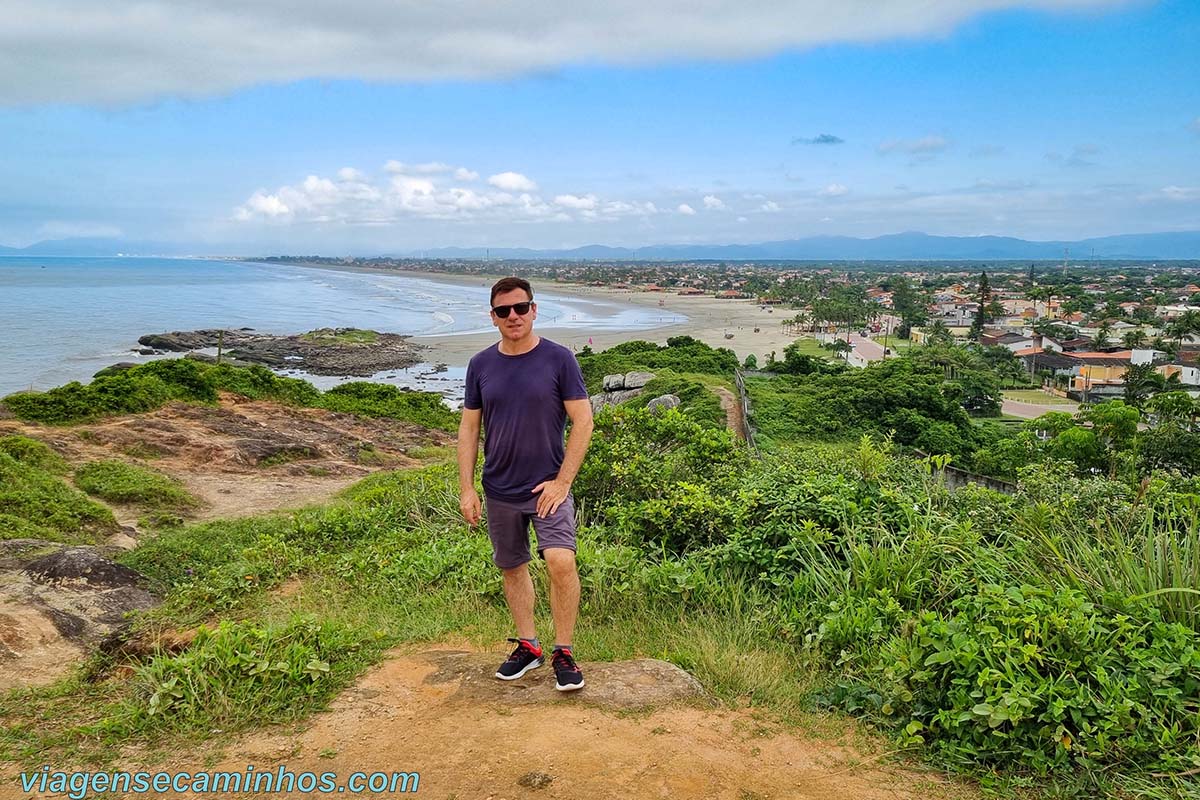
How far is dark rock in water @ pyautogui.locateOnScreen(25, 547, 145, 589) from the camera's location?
19.6 feet

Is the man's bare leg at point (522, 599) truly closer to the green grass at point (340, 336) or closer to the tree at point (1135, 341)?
the green grass at point (340, 336)

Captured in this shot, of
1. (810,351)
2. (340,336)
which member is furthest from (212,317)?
(810,351)

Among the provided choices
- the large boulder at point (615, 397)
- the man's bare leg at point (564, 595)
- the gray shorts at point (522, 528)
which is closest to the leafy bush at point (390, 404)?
the large boulder at point (615, 397)

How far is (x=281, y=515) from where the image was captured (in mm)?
10836

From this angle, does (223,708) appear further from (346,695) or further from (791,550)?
(791,550)

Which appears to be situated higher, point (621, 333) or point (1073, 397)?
point (621, 333)

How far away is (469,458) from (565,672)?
1040 mm

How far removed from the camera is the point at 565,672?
334 centimetres

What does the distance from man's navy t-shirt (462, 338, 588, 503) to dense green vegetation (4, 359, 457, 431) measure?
54.6 ft

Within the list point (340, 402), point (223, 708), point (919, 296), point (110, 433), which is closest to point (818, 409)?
point (340, 402)

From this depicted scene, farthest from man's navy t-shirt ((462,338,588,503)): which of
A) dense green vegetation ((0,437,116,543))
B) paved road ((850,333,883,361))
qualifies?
paved road ((850,333,883,361))

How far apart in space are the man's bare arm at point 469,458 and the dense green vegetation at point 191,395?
16372 millimetres

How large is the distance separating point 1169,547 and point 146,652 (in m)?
5.29

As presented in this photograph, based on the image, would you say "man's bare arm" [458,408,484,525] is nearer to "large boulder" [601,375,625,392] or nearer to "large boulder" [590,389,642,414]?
"large boulder" [590,389,642,414]
